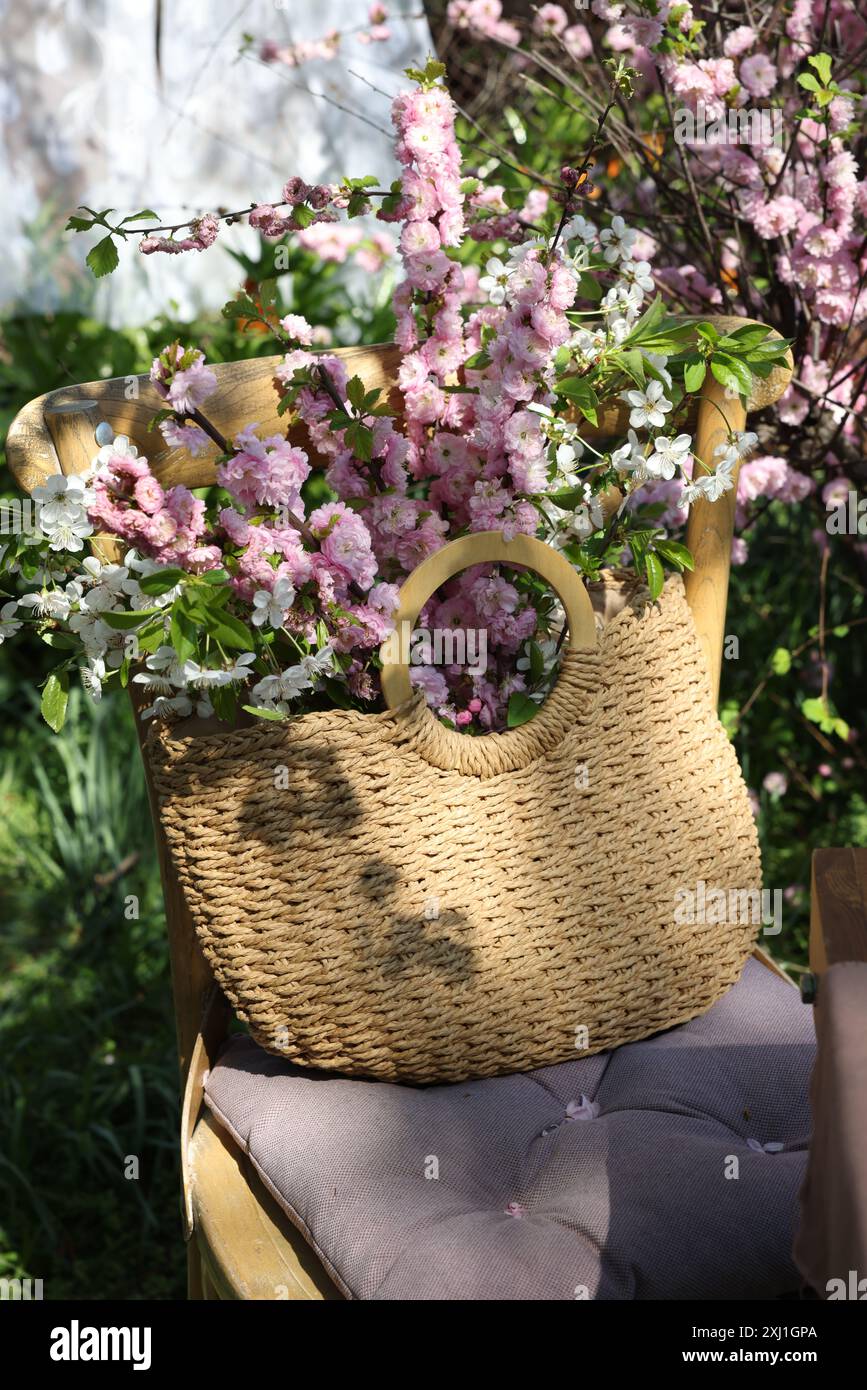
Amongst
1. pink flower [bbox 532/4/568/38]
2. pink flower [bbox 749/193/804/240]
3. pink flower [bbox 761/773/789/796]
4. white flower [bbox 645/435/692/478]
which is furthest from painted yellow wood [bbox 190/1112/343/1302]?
pink flower [bbox 532/4/568/38]

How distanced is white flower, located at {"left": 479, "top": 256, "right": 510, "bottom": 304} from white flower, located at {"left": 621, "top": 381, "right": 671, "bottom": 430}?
0.15 meters

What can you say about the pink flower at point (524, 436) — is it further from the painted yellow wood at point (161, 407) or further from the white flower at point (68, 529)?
the white flower at point (68, 529)

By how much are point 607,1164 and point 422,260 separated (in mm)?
802

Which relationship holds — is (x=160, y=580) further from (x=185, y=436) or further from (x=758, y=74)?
Result: (x=758, y=74)

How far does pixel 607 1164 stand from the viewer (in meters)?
1.08

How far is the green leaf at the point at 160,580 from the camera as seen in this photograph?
3.21 feet

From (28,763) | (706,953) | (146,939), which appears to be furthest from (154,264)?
(706,953)

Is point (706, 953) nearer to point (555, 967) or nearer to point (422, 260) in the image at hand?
point (555, 967)

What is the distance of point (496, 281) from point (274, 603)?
0.40 m

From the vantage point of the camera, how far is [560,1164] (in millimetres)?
1084

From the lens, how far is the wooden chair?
1080 mm

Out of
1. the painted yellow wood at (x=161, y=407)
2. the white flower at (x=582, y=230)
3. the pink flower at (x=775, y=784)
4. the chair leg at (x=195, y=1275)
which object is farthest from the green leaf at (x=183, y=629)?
the pink flower at (x=775, y=784)

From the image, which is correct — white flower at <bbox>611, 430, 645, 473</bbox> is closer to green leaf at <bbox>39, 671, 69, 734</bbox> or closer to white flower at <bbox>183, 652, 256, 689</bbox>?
white flower at <bbox>183, 652, 256, 689</bbox>

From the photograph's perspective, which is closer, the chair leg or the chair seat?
the chair seat
